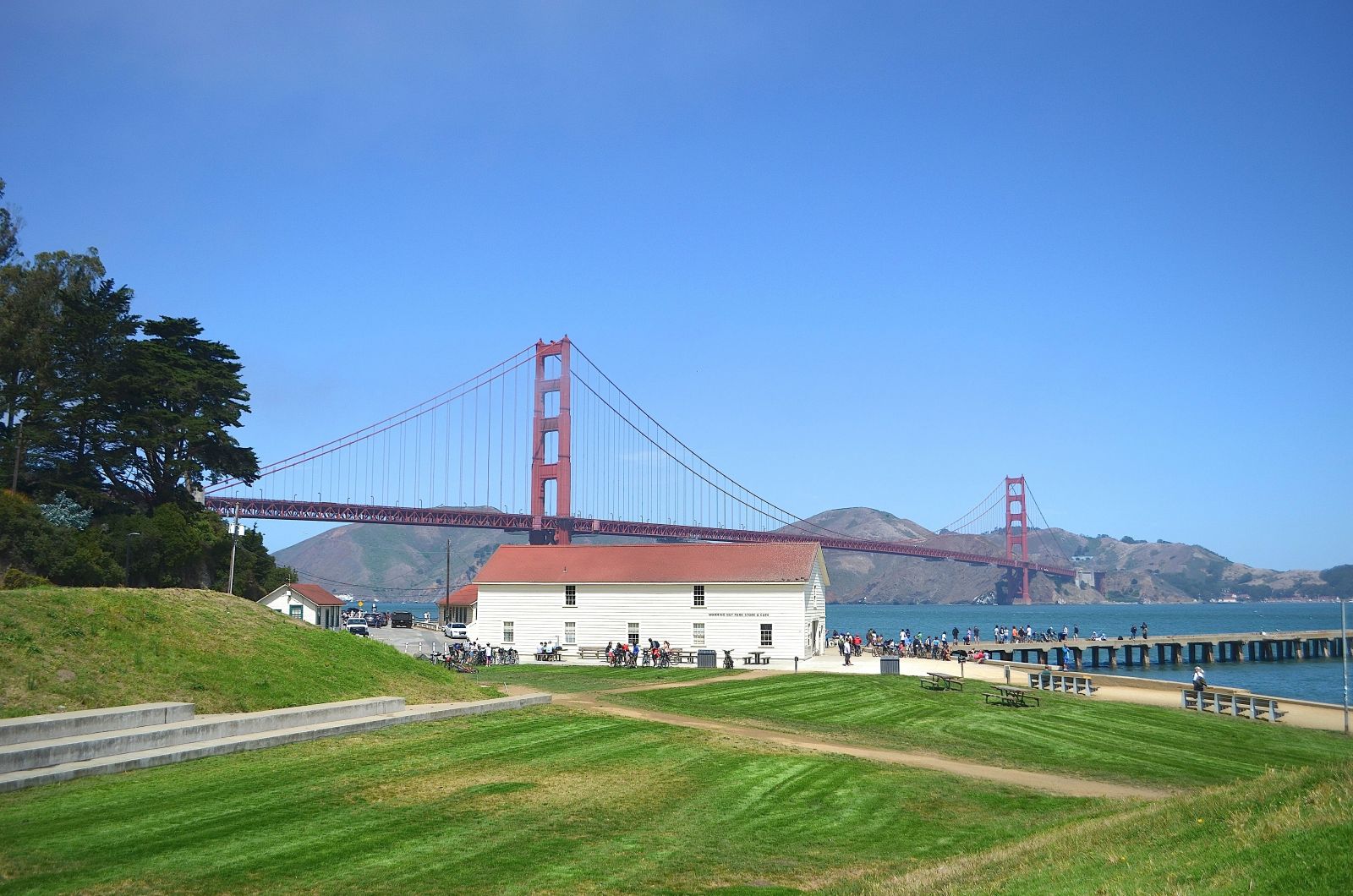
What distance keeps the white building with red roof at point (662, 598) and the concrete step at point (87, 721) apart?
Result: 117ft

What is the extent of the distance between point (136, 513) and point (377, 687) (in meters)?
40.0

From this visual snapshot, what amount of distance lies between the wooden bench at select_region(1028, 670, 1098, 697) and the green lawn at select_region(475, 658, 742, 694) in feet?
41.7

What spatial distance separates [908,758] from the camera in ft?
81.0

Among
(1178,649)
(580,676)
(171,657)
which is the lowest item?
(1178,649)

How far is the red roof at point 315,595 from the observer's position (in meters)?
68.0

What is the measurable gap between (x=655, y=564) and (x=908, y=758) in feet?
107

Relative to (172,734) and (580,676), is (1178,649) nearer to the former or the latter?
(580,676)

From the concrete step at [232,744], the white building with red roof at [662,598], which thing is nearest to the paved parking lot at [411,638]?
the white building with red roof at [662,598]


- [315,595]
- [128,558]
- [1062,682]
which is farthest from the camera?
[315,595]

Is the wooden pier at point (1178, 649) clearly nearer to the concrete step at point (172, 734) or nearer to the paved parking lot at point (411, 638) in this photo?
the paved parking lot at point (411, 638)

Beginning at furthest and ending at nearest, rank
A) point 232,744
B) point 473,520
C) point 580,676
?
1. point 473,520
2. point 580,676
3. point 232,744

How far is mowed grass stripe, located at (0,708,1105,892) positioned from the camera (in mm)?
13234

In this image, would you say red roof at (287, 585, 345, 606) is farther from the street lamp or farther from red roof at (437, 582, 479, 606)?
the street lamp

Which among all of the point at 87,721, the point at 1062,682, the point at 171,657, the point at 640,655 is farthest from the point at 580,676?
the point at 87,721
